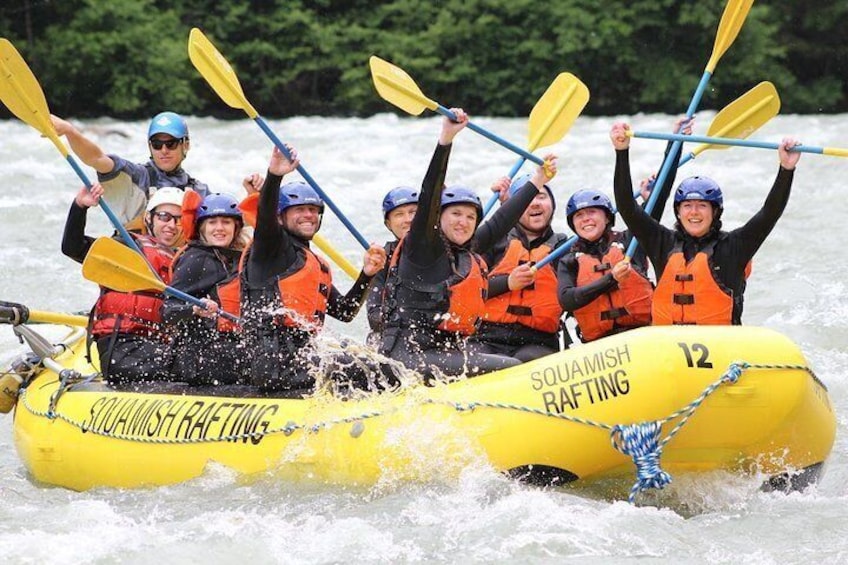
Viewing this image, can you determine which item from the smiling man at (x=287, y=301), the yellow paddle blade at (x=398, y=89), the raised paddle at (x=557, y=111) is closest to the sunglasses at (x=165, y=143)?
the smiling man at (x=287, y=301)

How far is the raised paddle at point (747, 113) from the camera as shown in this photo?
583 cm

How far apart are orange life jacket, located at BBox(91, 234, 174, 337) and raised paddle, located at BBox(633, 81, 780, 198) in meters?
2.12

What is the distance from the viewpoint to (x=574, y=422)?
14.3ft

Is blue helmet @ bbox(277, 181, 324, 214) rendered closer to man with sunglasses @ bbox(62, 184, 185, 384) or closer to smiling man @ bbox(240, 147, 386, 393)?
smiling man @ bbox(240, 147, 386, 393)

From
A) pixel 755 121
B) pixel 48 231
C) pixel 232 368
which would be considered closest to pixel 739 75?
pixel 48 231

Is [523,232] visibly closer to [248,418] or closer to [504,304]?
[504,304]

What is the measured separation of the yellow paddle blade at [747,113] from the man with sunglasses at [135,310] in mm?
2380

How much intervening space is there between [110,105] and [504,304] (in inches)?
615

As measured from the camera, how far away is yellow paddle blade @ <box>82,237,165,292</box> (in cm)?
521

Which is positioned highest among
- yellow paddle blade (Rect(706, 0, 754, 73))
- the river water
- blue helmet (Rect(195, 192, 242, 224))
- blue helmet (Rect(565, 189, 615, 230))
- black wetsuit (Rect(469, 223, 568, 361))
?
yellow paddle blade (Rect(706, 0, 754, 73))

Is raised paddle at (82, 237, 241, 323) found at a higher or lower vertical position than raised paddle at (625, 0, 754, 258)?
lower

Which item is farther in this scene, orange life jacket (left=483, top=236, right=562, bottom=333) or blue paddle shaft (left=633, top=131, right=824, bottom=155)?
orange life jacket (left=483, top=236, right=562, bottom=333)

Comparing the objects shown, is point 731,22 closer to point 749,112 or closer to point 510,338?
point 749,112

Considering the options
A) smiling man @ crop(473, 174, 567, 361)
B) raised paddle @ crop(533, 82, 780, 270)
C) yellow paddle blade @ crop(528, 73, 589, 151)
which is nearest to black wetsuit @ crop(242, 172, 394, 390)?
smiling man @ crop(473, 174, 567, 361)
